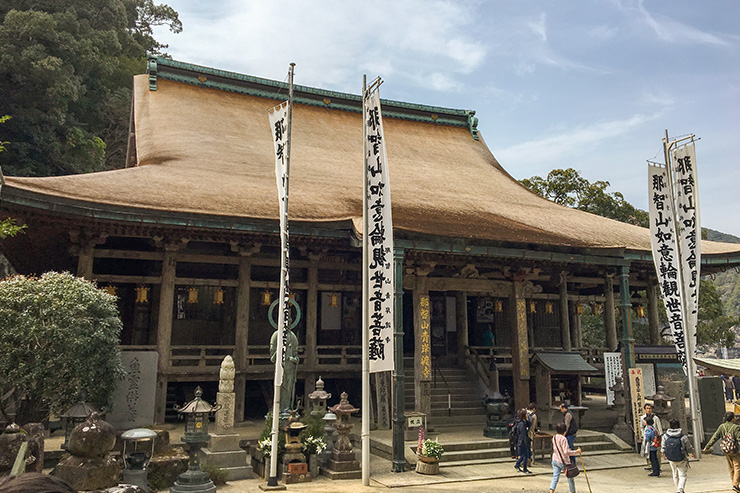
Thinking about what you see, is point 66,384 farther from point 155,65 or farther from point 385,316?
point 155,65

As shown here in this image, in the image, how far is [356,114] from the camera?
79.6ft

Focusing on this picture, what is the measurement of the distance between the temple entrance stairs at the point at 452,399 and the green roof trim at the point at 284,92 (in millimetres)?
11752

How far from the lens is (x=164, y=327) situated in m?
13.3

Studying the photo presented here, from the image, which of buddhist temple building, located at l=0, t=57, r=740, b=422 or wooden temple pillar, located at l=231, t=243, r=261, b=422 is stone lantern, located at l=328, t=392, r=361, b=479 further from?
wooden temple pillar, located at l=231, t=243, r=261, b=422

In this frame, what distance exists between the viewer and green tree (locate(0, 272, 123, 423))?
374 inches

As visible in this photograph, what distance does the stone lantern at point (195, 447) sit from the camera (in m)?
8.20

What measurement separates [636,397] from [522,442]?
4.14 metres

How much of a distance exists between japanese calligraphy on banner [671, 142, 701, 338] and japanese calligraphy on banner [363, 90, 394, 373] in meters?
7.80

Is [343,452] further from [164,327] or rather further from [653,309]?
[653,309]

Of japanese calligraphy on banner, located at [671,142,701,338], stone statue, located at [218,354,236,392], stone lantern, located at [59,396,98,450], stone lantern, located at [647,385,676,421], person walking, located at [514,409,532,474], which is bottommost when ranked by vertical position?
person walking, located at [514,409,532,474]

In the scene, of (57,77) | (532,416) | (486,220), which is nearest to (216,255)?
(486,220)

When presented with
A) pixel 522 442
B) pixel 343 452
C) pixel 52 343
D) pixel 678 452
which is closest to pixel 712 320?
pixel 522 442

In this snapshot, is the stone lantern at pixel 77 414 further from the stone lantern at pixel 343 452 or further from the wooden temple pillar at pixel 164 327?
the stone lantern at pixel 343 452

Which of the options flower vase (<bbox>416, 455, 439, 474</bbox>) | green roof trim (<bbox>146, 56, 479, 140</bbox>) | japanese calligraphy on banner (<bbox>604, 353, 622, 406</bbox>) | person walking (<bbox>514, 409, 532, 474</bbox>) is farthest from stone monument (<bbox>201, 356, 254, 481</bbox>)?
green roof trim (<bbox>146, 56, 479, 140</bbox>)
